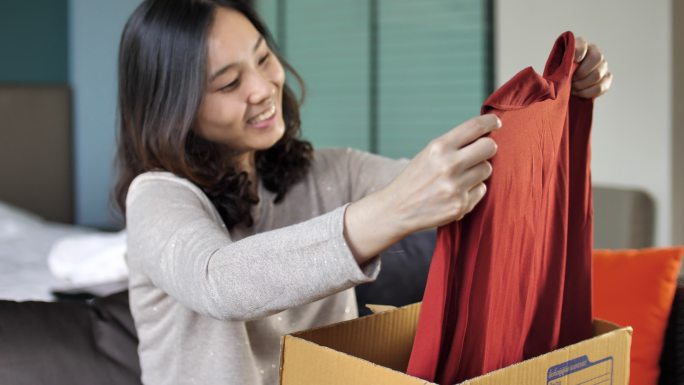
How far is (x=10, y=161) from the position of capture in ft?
14.1

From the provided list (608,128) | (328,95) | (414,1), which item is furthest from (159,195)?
(328,95)

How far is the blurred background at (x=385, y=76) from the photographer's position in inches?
113

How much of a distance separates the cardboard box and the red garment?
69mm

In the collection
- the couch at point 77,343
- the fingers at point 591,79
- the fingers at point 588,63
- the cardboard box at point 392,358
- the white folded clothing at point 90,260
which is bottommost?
the white folded clothing at point 90,260

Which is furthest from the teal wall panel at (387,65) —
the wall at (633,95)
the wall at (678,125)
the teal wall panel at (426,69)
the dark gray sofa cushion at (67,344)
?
the dark gray sofa cushion at (67,344)

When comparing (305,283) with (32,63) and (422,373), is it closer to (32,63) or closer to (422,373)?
(422,373)

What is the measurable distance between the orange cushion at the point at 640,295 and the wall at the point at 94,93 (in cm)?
322

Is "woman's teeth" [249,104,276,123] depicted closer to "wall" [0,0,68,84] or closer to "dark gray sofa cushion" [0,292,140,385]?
"dark gray sofa cushion" [0,292,140,385]

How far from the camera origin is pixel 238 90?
136 cm

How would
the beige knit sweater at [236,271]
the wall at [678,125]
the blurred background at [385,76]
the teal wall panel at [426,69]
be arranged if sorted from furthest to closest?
the teal wall panel at [426,69]
the blurred background at [385,76]
the wall at [678,125]
the beige knit sweater at [236,271]

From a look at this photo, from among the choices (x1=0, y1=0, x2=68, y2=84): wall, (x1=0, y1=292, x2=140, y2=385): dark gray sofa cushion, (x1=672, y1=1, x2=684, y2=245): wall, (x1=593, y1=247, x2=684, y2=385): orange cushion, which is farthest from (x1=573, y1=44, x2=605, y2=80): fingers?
(x1=0, y1=0, x2=68, y2=84): wall

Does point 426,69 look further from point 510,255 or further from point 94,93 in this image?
point 510,255

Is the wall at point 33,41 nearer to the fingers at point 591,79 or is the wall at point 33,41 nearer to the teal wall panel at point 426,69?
the teal wall panel at point 426,69

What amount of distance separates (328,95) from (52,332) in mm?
3111
